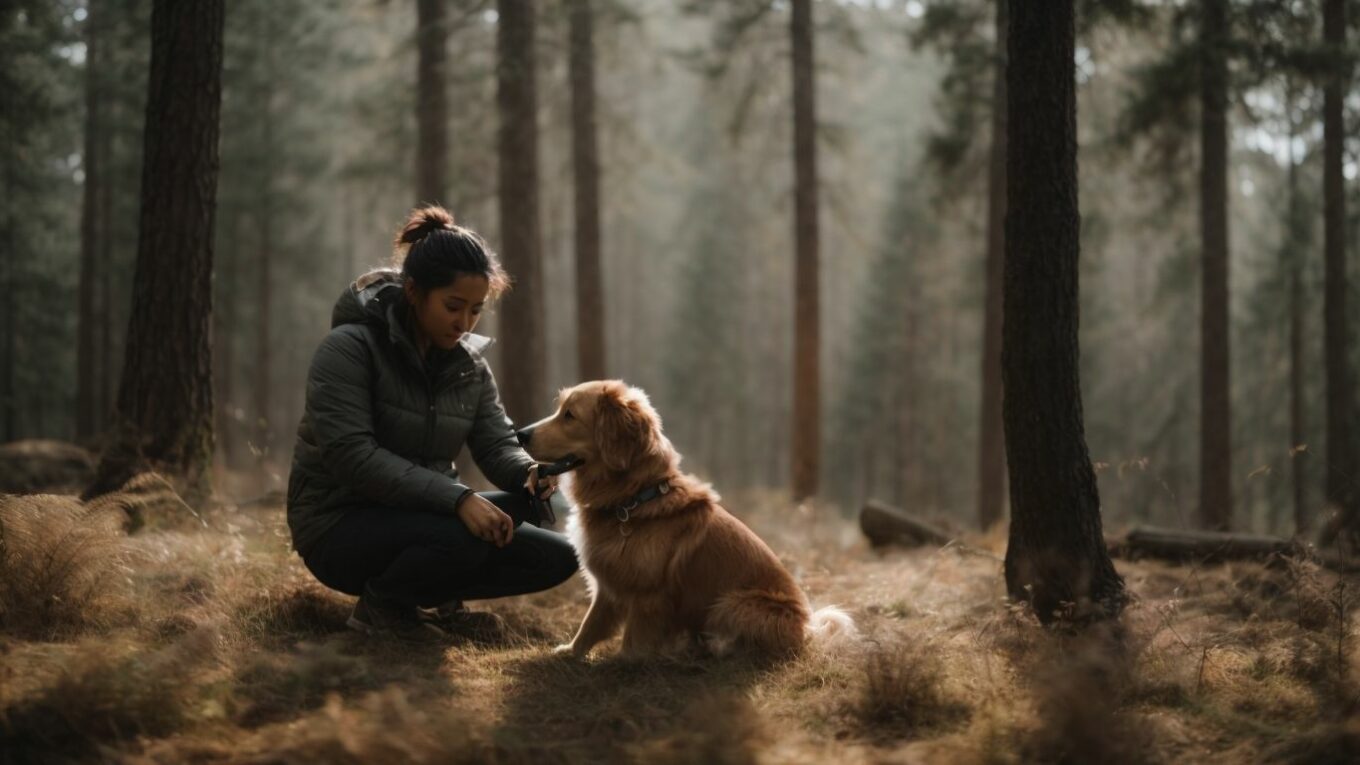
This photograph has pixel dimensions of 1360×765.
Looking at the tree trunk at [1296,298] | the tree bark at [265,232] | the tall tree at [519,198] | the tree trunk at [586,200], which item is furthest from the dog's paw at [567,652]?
the tree bark at [265,232]

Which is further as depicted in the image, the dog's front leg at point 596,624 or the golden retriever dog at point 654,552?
Answer: the dog's front leg at point 596,624

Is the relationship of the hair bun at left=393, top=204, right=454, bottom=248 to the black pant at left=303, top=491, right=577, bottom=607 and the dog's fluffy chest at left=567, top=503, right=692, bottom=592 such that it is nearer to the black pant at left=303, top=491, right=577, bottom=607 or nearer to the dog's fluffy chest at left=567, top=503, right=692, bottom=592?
the black pant at left=303, top=491, right=577, bottom=607

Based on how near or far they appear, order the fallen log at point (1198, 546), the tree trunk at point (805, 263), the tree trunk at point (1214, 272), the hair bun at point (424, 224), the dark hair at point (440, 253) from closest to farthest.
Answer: the dark hair at point (440, 253)
the hair bun at point (424, 224)
the fallen log at point (1198, 546)
the tree trunk at point (1214, 272)
the tree trunk at point (805, 263)

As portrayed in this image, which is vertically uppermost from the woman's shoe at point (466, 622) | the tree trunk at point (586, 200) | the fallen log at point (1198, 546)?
the tree trunk at point (586, 200)

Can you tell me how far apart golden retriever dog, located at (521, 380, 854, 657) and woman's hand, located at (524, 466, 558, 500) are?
0.10 meters

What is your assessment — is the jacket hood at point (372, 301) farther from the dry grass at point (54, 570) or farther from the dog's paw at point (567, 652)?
the dog's paw at point (567, 652)

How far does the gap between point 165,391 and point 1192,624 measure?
23.8 ft

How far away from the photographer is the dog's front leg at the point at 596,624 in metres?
4.78

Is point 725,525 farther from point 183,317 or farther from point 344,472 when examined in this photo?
point 183,317

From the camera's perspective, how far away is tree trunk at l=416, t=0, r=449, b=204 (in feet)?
42.6

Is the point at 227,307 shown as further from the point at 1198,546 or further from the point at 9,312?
the point at 1198,546

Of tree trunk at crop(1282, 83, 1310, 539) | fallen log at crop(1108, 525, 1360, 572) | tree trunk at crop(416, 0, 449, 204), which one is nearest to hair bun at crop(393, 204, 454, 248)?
fallen log at crop(1108, 525, 1360, 572)

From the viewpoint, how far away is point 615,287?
43344 mm

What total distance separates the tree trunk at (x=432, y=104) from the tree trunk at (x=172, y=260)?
596 cm
